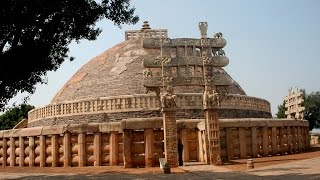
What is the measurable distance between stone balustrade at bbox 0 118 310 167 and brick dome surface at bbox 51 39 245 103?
9.23 metres

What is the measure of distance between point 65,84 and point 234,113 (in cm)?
1415

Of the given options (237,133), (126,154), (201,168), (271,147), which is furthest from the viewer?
(271,147)

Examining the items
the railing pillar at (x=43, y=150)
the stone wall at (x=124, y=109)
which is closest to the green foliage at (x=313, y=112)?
the stone wall at (x=124, y=109)

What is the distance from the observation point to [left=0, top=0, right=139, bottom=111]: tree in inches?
416

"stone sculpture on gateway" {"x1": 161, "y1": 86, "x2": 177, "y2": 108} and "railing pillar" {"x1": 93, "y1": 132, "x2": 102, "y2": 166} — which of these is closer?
"stone sculpture on gateway" {"x1": 161, "y1": 86, "x2": 177, "y2": 108}

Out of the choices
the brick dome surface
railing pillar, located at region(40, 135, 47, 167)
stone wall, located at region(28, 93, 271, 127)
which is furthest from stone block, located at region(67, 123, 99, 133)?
the brick dome surface

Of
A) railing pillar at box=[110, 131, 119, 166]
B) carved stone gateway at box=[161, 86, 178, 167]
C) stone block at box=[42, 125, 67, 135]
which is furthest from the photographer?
stone block at box=[42, 125, 67, 135]

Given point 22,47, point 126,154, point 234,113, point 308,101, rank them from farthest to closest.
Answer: point 308,101 < point 234,113 < point 126,154 < point 22,47

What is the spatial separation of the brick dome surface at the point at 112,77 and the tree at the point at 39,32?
1248 centimetres

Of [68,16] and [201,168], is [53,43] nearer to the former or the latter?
[68,16]

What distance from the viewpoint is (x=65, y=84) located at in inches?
1217

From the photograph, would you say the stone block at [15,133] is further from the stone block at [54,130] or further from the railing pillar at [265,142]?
the railing pillar at [265,142]

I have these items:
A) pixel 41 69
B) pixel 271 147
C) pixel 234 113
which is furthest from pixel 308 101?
pixel 41 69

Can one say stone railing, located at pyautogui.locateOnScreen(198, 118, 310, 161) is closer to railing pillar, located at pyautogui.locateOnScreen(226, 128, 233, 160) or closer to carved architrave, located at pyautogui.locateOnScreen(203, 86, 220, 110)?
Answer: railing pillar, located at pyautogui.locateOnScreen(226, 128, 233, 160)
